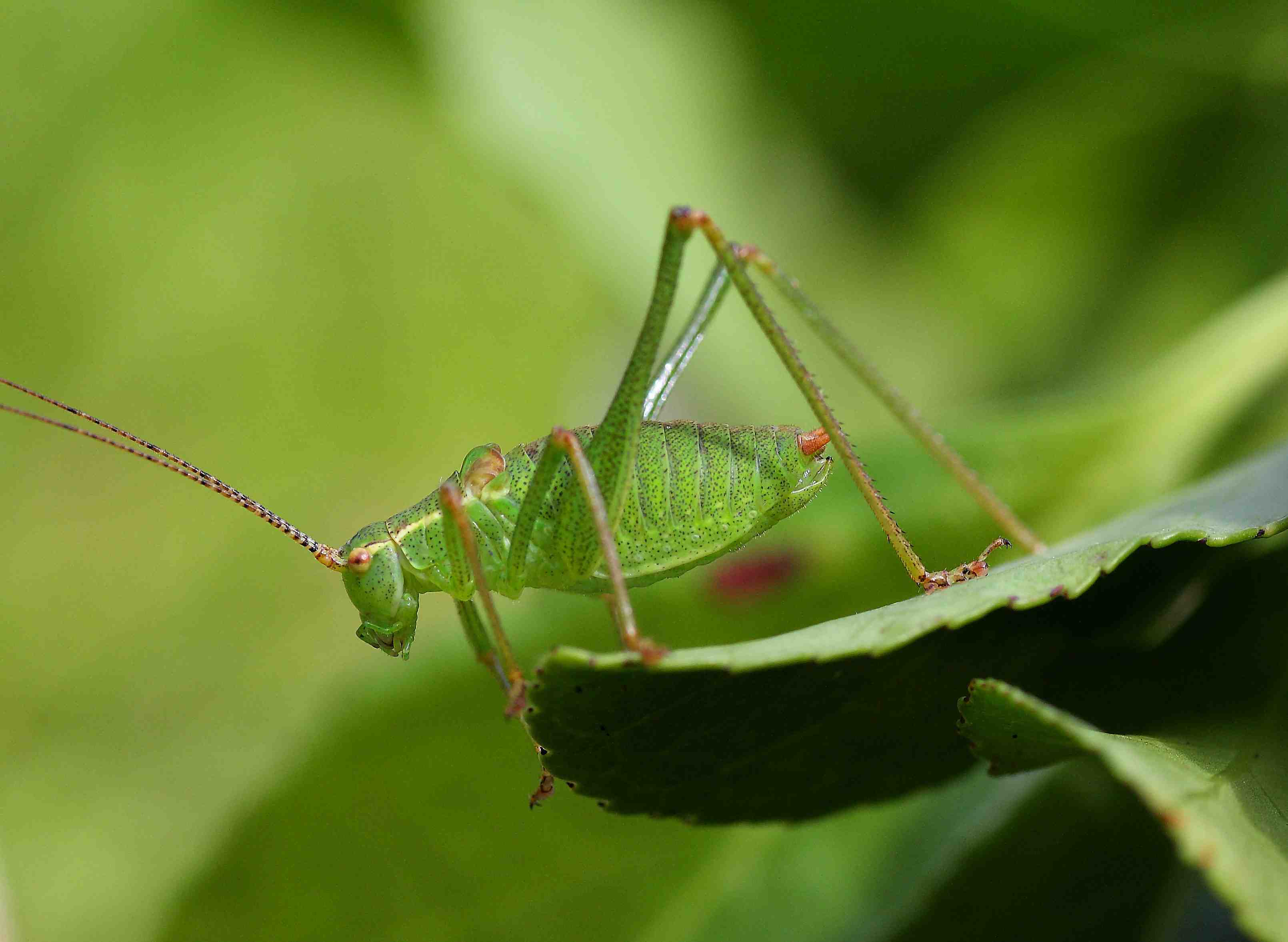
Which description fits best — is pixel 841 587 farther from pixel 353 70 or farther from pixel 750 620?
pixel 353 70

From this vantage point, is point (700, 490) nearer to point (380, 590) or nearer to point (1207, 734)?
point (380, 590)

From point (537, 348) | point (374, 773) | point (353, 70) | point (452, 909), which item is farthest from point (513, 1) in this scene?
point (452, 909)

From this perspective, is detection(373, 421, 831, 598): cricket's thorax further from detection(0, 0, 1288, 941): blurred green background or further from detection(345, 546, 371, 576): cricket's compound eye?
detection(345, 546, 371, 576): cricket's compound eye

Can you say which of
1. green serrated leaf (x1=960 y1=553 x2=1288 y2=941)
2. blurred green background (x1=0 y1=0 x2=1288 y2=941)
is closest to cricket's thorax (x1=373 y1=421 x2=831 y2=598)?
blurred green background (x1=0 y1=0 x2=1288 y2=941)

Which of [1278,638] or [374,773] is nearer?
[1278,638]

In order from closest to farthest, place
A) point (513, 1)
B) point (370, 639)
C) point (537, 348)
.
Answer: point (370, 639)
point (513, 1)
point (537, 348)

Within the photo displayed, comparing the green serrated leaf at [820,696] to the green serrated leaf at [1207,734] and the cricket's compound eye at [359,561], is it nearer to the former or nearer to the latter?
the green serrated leaf at [1207,734]

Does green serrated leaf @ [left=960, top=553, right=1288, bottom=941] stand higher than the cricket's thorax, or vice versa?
the cricket's thorax

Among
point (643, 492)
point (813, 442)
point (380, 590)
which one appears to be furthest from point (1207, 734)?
point (380, 590)
